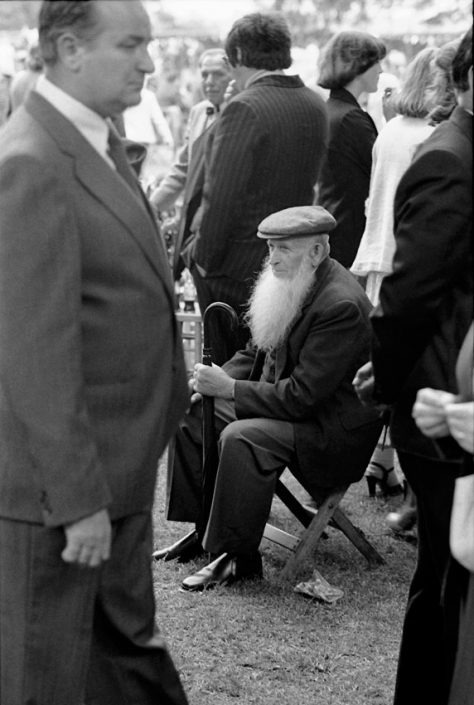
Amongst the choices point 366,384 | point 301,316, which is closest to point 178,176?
point 301,316

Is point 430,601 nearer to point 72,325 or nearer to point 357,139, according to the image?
point 72,325

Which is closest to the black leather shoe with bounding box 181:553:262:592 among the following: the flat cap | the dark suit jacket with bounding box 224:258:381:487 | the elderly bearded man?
the elderly bearded man

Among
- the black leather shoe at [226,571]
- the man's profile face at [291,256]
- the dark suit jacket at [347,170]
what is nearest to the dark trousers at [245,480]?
the black leather shoe at [226,571]

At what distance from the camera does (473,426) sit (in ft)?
7.60

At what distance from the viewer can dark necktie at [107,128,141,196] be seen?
8.17ft

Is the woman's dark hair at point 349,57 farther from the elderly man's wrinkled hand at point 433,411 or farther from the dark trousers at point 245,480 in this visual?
the elderly man's wrinkled hand at point 433,411

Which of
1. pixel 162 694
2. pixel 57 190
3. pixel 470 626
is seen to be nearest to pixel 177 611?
pixel 162 694

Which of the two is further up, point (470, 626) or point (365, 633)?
point (470, 626)

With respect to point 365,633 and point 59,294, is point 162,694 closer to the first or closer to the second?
point 59,294

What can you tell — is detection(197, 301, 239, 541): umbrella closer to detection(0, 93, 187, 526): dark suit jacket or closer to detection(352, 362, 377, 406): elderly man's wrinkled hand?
detection(352, 362, 377, 406): elderly man's wrinkled hand

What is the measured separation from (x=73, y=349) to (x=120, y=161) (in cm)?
47

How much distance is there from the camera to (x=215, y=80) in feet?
23.9

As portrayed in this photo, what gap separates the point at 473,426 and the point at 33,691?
3.45 feet

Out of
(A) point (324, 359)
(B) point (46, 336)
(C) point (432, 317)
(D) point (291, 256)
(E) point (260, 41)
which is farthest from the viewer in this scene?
(E) point (260, 41)
